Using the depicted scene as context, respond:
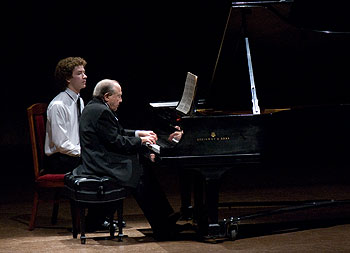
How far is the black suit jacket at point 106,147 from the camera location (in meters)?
5.05

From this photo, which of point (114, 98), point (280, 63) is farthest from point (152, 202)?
point (280, 63)

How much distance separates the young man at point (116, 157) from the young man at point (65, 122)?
1.06 feet

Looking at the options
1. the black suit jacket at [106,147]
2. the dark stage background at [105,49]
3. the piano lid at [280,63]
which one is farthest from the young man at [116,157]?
the dark stage background at [105,49]

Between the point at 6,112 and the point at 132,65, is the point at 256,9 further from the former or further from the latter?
the point at 6,112

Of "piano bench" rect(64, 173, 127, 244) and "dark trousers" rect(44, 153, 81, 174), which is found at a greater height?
"dark trousers" rect(44, 153, 81, 174)

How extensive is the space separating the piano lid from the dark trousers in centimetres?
110

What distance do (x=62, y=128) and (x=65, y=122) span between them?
0.06m

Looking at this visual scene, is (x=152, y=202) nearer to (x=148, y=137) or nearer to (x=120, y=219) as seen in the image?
(x=120, y=219)

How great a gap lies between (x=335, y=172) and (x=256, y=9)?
3.23m

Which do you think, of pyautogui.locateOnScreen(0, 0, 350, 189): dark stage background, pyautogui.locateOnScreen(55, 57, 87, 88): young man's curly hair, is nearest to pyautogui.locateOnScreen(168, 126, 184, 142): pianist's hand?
pyautogui.locateOnScreen(55, 57, 87, 88): young man's curly hair

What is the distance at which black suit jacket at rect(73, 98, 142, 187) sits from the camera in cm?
505

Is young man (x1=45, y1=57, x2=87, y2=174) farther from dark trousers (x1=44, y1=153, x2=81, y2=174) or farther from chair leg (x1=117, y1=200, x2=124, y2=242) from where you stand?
chair leg (x1=117, y1=200, x2=124, y2=242)

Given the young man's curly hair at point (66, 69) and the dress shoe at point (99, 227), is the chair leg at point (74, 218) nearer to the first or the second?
the dress shoe at point (99, 227)

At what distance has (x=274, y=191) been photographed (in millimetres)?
6820
